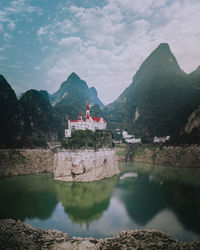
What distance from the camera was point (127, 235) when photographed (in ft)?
62.7

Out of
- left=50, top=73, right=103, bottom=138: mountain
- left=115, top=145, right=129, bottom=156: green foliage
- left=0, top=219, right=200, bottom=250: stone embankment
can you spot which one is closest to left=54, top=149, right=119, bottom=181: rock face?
left=0, top=219, right=200, bottom=250: stone embankment

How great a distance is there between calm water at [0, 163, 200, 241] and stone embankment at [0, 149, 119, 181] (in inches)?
97.8

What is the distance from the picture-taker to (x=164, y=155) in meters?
64.4

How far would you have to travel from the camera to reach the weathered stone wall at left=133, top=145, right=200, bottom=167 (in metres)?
56.0

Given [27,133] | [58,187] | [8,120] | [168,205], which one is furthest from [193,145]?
[8,120]

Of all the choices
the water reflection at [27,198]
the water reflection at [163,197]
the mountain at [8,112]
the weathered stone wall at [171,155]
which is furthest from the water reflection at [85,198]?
the mountain at [8,112]

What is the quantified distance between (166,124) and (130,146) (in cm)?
2393

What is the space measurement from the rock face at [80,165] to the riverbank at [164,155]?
87.5 ft

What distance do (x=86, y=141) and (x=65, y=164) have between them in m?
6.42

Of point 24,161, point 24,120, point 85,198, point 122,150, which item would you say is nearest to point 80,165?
point 85,198

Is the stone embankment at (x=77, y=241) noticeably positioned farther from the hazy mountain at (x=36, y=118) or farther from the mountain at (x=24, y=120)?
the hazy mountain at (x=36, y=118)

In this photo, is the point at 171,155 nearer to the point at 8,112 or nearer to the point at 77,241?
the point at 77,241

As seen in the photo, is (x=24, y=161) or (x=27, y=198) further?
(x=24, y=161)

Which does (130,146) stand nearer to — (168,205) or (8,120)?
(8,120)
